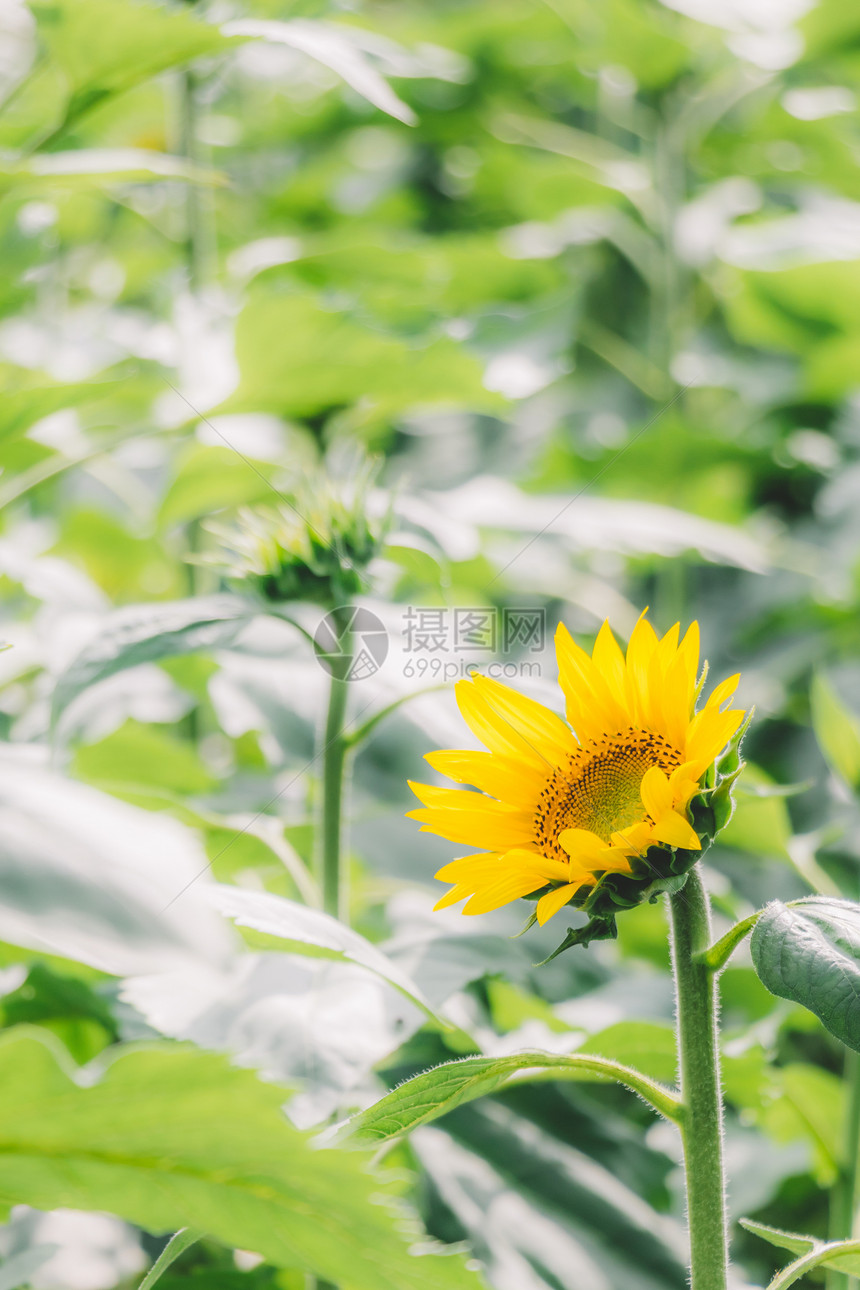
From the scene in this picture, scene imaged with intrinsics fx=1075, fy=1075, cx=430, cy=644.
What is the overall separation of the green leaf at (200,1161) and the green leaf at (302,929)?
2.8 inches

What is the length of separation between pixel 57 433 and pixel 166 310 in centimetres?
13

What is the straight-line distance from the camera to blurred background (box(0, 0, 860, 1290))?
0.39 metres

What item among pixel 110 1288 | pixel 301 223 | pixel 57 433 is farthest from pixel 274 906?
pixel 301 223

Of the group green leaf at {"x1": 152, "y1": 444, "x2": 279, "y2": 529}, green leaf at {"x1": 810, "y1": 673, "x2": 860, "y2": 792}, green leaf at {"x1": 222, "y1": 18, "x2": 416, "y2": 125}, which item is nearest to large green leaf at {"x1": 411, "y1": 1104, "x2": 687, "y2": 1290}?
green leaf at {"x1": 810, "y1": 673, "x2": 860, "y2": 792}

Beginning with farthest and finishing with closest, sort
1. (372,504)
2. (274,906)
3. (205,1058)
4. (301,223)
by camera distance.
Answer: (301,223)
(372,504)
(274,906)
(205,1058)

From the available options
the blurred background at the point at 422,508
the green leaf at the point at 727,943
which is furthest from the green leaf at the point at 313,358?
the green leaf at the point at 727,943

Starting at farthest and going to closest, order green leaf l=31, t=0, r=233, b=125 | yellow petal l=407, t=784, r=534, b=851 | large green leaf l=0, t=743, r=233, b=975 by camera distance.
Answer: green leaf l=31, t=0, r=233, b=125
yellow petal l=407, t=784, r=534, b=851
large green leaf l=0, t=743, r=233, b=975

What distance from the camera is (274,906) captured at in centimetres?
31

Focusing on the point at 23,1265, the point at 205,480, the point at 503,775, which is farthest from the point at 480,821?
the point at 205,480

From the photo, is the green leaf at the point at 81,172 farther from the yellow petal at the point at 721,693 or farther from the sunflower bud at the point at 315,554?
the yellow petal at the point at 721,693

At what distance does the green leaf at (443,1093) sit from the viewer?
28cm

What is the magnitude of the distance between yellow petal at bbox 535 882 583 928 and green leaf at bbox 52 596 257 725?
16 cm

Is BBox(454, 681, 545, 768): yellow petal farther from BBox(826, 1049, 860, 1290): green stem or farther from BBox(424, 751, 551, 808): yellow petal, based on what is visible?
BBox(826, 1049, 860, 1290): green stem

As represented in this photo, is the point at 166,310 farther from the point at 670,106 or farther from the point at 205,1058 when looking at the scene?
the point at 205,1058
